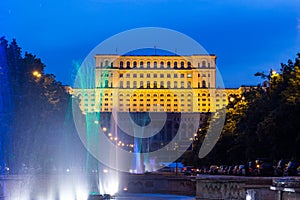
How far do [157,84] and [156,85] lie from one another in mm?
439

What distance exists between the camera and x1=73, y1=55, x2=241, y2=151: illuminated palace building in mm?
189250

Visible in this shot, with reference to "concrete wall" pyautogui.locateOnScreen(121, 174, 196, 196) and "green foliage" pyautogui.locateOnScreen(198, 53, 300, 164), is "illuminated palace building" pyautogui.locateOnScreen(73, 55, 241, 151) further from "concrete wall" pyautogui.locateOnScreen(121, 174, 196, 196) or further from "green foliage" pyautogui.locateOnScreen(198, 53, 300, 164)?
"green foliage" pyautogui.locateOnScreen(198, 53, 300, 164)

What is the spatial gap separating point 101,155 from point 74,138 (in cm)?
1855

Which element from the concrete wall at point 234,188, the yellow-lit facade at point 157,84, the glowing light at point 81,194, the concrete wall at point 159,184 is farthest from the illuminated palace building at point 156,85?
the concrete wall at point 234,188

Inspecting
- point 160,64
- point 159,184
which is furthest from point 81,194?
point 160,64

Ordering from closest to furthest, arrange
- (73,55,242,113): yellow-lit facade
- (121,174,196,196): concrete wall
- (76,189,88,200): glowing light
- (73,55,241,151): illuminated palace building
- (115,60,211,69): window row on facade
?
(76,189,88,200): glowing light → (121,174,196,196): concrete wall → (73,55,241,151): illuminated palace building → (73,55,242,113): yellow-lit facade → (115,60,211,69): window row on facade

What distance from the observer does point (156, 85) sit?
197250 millimetres

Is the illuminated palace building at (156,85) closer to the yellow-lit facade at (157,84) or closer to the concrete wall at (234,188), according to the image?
the yellow-lit facade at (157,84)

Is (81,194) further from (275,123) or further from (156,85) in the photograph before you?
(156,85)

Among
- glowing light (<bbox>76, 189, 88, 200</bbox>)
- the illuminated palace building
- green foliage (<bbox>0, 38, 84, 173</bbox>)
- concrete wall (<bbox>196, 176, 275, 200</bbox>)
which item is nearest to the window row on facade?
the illuminated palace building

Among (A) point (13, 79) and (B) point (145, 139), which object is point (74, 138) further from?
(B) point (145, 139)

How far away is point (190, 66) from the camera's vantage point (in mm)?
194250

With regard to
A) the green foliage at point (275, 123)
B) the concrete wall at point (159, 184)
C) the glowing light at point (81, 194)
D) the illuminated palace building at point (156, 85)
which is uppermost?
Result: the illuminated palace building at point (156, 85)

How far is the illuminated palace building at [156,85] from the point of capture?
189m
